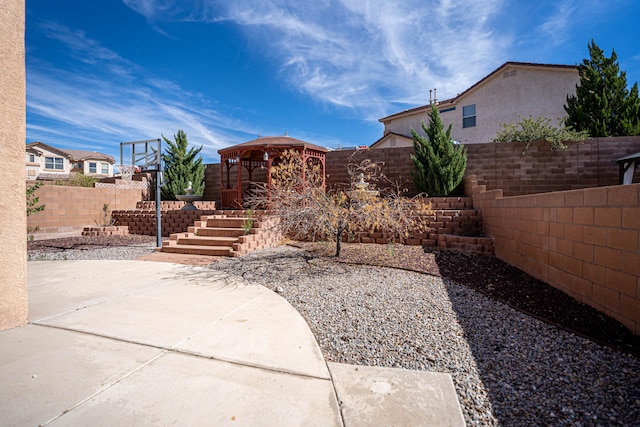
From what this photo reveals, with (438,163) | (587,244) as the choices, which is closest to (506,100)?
(438,163)

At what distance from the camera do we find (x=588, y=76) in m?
12.0

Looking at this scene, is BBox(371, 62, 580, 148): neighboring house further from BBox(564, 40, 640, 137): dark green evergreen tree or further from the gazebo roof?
the gazebo roof

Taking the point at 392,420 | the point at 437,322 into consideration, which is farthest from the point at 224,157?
the point at 392,420

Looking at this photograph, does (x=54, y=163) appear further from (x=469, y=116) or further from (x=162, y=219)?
(x=469, y=116)

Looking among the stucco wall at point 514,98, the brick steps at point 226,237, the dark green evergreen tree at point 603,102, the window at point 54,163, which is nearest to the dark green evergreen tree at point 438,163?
the brick steps at point 226,237

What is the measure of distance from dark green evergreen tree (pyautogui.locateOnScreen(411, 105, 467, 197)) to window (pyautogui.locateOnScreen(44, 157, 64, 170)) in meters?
40.9

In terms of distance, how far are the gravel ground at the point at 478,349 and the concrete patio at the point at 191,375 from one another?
0.66 ft

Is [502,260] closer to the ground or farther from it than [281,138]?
closer to the ground

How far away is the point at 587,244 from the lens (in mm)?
3102

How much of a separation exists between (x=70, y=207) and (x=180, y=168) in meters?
4.25

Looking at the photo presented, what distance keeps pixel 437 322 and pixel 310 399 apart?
1.74m

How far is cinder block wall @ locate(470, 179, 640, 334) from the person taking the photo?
248 cm

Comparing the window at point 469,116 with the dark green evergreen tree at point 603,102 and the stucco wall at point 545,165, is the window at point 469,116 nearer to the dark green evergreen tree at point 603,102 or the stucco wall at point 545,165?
the dark green evergreen tree at point 603,102

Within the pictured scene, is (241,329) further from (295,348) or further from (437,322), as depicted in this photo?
(437,322)
